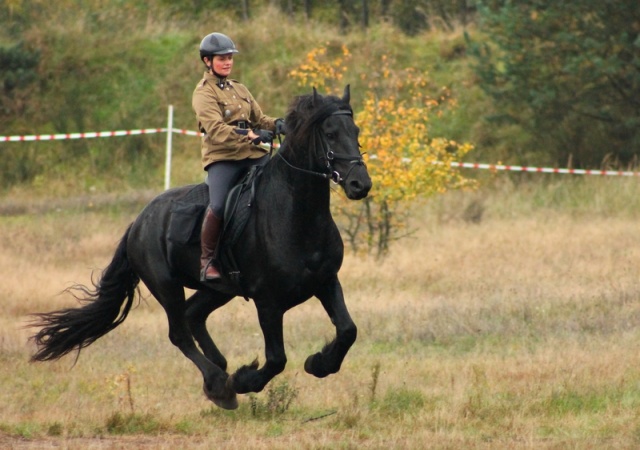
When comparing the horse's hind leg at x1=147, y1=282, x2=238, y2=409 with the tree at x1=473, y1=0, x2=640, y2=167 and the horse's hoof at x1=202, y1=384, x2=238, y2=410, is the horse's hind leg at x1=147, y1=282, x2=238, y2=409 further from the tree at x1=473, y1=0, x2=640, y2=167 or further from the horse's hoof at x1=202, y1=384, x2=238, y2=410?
the tree at x1=473, y1=0, x2=640, y2=167

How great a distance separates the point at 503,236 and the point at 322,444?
462 inches

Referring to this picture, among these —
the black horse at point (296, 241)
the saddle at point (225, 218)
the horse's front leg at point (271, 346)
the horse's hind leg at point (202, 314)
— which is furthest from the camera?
the horse's hind leg at point (202, 314)

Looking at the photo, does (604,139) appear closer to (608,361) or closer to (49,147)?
(49,147)

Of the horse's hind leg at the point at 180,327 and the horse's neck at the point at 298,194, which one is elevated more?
the horse's neck at the point at 298,194

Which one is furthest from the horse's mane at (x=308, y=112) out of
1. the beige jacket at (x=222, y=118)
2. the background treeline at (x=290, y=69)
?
the background treeline at (x=290, y=69)

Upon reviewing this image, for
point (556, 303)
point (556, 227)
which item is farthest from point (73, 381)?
point (556, 227)

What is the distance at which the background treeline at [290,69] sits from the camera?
79.6ft

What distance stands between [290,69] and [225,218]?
71.2 ft

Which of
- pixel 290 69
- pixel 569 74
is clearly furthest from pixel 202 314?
pixel 290 69

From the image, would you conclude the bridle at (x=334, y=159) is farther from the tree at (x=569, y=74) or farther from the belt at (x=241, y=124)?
the tree at (x=569, y=74)

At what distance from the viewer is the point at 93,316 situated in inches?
403

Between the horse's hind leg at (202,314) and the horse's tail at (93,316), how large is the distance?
626 mm

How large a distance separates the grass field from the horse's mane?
2165 millimetres

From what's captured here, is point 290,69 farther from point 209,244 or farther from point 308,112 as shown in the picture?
point 308,112
